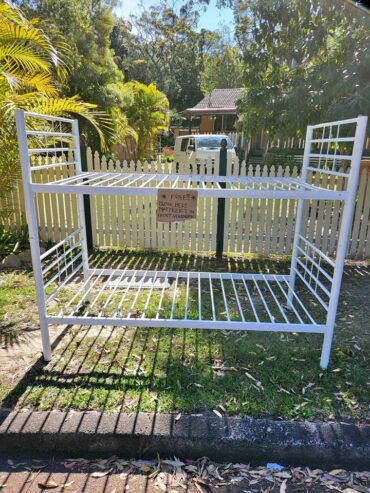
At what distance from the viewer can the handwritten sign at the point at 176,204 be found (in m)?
2.22

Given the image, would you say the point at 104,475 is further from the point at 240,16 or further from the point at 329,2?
the point at 240,16

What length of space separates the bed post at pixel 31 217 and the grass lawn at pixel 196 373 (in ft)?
0.98

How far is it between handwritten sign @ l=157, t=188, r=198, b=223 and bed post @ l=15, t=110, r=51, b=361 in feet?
2.74

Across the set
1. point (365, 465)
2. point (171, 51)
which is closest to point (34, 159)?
point (365, 465)

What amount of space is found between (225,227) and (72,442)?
3681mm

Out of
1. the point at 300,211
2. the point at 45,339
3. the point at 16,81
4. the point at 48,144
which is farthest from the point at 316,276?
the point at 16,81

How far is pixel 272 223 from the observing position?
522 cm

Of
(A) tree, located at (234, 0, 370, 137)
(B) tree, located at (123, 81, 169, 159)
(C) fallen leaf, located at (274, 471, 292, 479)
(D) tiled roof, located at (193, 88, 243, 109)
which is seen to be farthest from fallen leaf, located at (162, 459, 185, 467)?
(D) tiled roof, located at (193, 88, 243, 109)

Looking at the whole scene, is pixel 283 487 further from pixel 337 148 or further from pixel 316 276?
pixel 337 148

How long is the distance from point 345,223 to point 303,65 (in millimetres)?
4991

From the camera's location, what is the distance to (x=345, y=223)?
2.27 metres

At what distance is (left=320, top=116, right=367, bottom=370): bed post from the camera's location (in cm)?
209

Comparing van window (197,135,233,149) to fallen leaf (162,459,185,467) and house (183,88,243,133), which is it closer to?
house (183,88,243,133)

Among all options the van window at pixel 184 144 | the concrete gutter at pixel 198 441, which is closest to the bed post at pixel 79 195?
the concrete gutter at pixel 198 441
